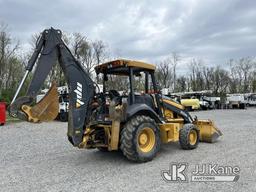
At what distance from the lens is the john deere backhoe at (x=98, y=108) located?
21.1 feet

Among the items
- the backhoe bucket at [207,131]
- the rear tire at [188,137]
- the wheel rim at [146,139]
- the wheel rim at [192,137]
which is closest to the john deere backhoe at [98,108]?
the wheel rim at [146,139]

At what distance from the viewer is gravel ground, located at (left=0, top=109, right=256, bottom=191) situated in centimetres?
536

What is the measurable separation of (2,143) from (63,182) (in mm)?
6115

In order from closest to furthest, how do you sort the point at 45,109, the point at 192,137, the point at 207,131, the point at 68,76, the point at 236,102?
the point at 45,109
the point at 68,76
the point at 192,137
the point at 207,131
the point at 236,102

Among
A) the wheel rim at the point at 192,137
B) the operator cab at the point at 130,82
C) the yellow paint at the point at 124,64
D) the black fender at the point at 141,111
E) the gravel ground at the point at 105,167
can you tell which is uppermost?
the yellow paint at the point at 124,64

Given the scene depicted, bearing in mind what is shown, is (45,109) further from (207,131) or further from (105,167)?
(207,131)

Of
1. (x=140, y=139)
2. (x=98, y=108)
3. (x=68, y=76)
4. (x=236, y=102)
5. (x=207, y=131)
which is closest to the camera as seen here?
(x=68, y=76)

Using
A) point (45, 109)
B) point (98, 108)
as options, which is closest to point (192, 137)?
point (98, 108)

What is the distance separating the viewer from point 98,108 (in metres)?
7.42

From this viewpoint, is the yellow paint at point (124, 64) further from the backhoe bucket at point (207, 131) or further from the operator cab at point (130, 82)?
the backhoe bucket at point (207, 131)

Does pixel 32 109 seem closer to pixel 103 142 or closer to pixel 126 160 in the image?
pixel 103 142

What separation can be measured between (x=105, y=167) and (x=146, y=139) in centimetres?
123

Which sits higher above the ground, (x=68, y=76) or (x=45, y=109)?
(x=68, y=76)

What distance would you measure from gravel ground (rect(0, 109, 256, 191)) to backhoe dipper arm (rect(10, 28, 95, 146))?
897 millimetres
